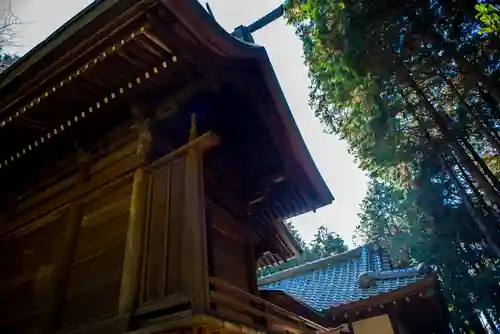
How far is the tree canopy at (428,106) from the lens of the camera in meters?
6.57

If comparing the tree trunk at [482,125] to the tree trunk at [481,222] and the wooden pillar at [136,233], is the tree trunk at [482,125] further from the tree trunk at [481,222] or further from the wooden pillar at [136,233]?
the wooden pillar at [136,233]

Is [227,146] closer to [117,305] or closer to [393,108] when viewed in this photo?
[117,305]

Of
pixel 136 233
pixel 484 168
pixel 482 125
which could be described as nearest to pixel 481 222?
pixel 484 168

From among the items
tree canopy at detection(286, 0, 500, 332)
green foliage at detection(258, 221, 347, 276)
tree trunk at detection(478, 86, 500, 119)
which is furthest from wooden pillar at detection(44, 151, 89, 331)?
green foliage at detection(258, 221, 347, 276)

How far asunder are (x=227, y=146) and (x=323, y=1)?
4.57 meters

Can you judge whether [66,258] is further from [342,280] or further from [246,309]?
[342,280]

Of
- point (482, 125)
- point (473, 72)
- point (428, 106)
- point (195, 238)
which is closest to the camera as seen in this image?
point (195, 238)

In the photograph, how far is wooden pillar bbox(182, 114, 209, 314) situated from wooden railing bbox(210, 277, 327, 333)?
0.17 meters

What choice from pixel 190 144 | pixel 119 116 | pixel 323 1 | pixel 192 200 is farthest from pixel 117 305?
pixel 323 1

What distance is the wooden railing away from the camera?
3.25m

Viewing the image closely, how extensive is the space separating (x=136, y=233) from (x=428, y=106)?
6715 mm

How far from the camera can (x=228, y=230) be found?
17.2ft

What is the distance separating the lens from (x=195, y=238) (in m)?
3.35

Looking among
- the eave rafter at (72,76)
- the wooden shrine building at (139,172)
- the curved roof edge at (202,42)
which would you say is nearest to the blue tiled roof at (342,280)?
the wooden shrine building at (139,172)
